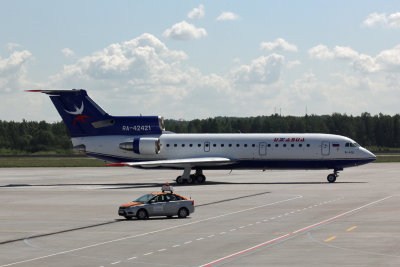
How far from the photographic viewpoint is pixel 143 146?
60031 mm

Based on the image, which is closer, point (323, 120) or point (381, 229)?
point (381, 229)

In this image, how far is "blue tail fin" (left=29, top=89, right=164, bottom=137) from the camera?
2418 inches

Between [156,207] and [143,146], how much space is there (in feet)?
89.2

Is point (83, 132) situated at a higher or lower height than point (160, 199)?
higher

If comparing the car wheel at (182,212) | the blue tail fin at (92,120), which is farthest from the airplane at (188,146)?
the car wheel at (182,212)

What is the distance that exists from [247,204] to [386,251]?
17760mm

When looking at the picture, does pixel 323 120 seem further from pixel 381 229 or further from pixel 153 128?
pixel 381 229

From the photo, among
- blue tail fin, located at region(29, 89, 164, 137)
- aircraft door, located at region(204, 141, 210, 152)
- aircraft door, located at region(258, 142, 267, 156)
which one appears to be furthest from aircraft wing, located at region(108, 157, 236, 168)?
blue tail fin, located at region(29, 89, 164, 137)

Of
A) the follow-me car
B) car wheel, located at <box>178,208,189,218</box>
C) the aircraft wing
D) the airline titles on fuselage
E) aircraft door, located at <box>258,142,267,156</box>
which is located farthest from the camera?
the airline titles on fuselage

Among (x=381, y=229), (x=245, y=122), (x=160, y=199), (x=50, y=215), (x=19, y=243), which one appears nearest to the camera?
(x=19, y=243)

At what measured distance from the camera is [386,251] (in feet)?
75.7

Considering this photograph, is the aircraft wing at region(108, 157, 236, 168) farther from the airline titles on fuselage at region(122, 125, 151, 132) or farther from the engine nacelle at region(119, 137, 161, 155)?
the airline titles on fuselage at region(122, 125, 151, 132)

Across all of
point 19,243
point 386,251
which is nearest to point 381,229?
point 386,251

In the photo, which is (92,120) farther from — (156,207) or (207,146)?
(156,207)
